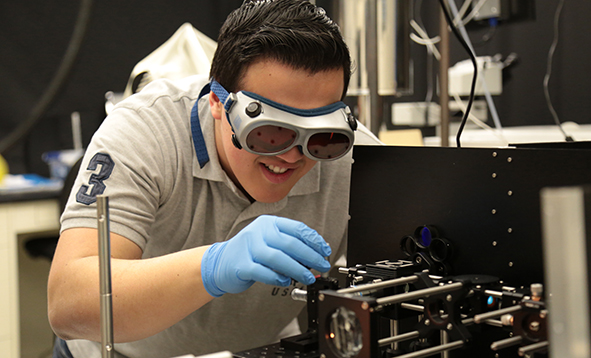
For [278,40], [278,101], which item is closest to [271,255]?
[278,101]

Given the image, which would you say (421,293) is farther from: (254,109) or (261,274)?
(254,109)

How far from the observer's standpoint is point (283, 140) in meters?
1.02

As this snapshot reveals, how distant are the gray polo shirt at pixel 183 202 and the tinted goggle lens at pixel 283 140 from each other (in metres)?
0.29

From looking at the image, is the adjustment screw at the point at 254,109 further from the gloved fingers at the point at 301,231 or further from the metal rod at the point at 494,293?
the metal rod at the point at 494,293

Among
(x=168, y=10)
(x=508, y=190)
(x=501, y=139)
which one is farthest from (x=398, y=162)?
(x=168, y=10)

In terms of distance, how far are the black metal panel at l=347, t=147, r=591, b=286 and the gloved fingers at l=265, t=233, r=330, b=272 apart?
5.6 inches

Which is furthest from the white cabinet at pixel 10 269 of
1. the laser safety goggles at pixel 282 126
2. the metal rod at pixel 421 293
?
the metal rod at pixel 421 293

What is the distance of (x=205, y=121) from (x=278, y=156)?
30 cm

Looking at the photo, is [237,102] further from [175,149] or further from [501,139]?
[501,139]

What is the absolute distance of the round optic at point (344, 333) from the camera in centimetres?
68

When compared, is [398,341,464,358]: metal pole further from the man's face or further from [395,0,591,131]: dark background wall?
[395,0,591,131]: dark background wall

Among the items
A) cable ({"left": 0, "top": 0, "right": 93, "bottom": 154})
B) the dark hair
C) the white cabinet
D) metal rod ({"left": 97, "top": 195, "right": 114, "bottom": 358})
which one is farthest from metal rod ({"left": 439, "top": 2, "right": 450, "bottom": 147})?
cable ({"left": 0, "top": 0, "right": 93, "bottom": 154})

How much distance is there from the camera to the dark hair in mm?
1070

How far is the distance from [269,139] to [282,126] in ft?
0.14
